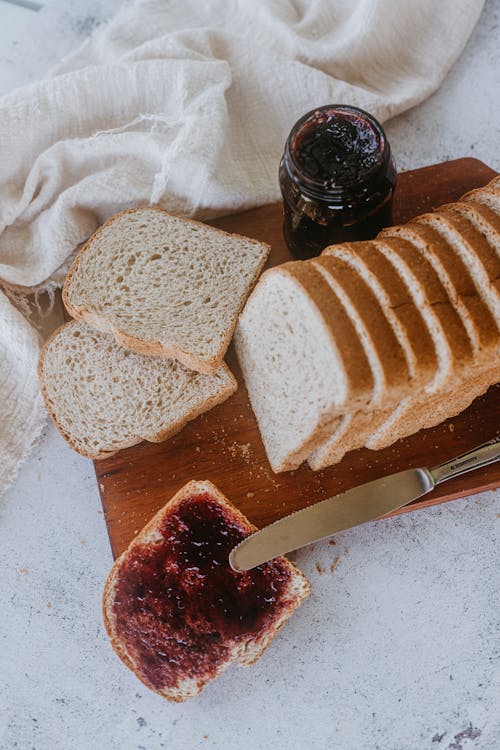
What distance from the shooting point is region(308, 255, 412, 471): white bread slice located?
2.74 metres

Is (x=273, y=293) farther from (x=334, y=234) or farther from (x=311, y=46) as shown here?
(x=311, y=46)

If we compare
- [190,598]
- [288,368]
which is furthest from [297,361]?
[190,598]

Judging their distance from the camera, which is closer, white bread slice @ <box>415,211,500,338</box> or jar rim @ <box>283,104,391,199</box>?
white bread slice @ <box>415,211,500,338</box>

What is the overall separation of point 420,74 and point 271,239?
4.23 ft

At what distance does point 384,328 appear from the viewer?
279 centimetres

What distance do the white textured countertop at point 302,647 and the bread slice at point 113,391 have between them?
29cm

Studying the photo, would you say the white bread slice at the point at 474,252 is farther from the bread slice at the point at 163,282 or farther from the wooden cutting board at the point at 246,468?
the bread slice at the point at 163,282

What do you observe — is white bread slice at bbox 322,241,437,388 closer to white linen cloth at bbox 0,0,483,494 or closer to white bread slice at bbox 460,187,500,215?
white bread slice at bbox 460,187,500,215

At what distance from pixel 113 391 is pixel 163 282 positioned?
0.56m

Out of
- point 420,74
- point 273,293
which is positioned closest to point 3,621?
point 273,293

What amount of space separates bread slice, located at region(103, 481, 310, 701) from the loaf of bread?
47cm

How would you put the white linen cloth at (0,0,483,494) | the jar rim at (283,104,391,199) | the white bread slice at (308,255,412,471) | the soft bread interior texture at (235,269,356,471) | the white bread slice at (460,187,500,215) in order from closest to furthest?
the white bread slice at (308,255,412,471)
the soft bread interior texture at (235,269,356,471)
the jar rim at (283,104,391,199)
the white bread slice at (460,187,500,215)
the white linen cloth at (0,0,483,494)

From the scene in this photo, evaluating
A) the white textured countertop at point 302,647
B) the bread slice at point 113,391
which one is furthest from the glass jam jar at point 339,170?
the white textured countertop at point 302,647

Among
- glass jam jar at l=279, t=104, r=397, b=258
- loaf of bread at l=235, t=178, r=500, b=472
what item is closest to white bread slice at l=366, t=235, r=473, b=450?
loaf of bread at l=235, t=178, r=500, b=472
